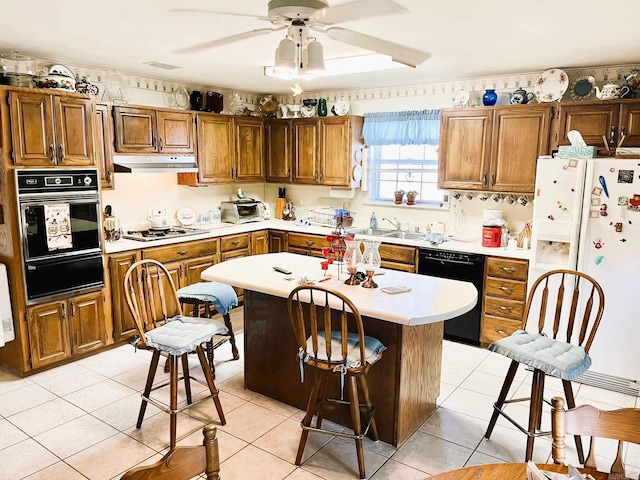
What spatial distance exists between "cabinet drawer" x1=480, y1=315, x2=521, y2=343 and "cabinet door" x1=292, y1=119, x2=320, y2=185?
2454 mm

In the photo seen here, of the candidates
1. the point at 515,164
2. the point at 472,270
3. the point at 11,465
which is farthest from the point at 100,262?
the point at 515,164

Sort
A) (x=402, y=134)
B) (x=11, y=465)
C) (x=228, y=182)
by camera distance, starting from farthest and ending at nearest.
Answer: (x=228, y=182) → (x=402, y=134) → (x=11, y=465)

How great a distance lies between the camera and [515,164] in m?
4.29

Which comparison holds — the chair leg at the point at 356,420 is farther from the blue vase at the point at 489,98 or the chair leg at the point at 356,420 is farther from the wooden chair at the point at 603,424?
the blue vase at the point at 489,98

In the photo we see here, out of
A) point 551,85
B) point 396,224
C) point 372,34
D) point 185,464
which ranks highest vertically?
point 372,34

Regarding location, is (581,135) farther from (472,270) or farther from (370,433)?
(370,433)

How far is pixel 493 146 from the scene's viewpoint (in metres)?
4.38

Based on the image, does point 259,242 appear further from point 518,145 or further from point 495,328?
point 518,145

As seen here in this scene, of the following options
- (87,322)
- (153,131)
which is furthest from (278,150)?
(87,322)

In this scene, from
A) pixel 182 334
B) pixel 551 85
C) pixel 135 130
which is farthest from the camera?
pixel 135 130

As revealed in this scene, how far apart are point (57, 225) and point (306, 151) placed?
2.84 m

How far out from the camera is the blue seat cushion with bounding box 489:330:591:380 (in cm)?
242

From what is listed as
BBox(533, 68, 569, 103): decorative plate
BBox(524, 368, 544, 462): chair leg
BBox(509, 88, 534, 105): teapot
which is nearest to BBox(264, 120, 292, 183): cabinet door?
BBox(509, 88, 534, 105): teapot

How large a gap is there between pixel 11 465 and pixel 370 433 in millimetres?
2011
